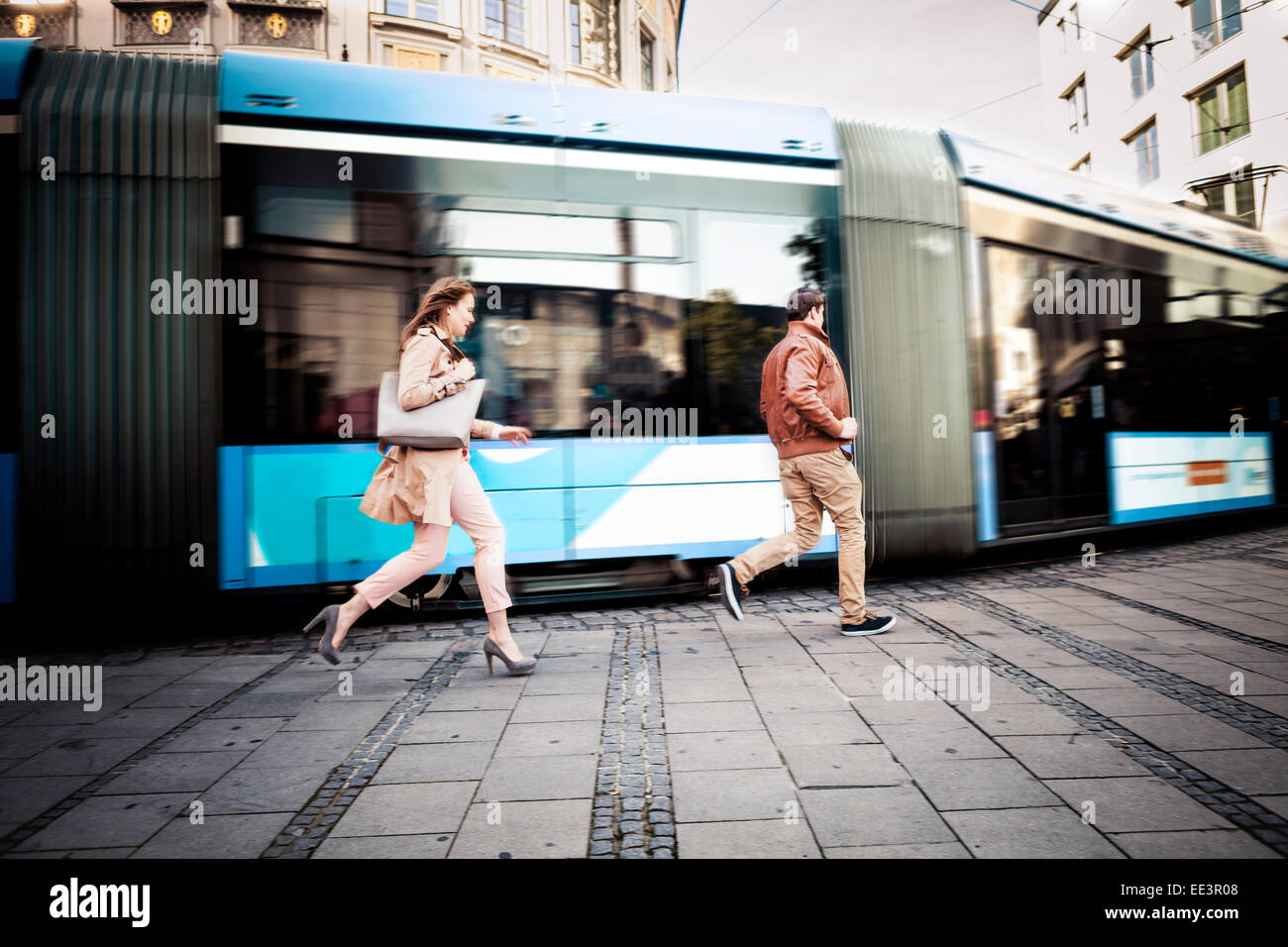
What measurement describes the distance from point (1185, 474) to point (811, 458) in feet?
18.1

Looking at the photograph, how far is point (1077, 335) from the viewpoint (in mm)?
7203

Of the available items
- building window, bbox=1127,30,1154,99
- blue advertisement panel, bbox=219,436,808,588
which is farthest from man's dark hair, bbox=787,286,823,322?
building window, bbox=1127,30,1154,99

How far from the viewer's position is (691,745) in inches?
121

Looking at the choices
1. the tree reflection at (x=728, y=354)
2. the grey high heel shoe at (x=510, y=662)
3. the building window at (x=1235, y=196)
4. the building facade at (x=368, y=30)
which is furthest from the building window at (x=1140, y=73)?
the grey high heel shoe at (x=510, y=662)

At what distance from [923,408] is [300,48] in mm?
16402

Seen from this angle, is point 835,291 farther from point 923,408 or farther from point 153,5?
point 153,5

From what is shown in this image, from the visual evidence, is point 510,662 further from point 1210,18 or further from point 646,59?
point 646,59

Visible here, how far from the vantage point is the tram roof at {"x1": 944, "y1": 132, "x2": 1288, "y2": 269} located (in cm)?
645

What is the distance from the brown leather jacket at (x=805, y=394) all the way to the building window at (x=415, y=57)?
1593cm

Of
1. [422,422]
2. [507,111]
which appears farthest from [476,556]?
[507,111]

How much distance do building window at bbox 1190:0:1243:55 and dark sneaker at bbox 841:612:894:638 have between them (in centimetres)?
1574

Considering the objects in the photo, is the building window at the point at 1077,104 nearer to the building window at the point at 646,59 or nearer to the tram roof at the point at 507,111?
the building window at the point at 646,59

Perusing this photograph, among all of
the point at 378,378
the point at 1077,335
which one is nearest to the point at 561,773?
the point at 378,378

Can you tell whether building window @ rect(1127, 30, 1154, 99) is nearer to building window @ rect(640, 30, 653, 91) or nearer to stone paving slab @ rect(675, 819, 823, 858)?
building window @ rect(640, 30, 653, 91)
